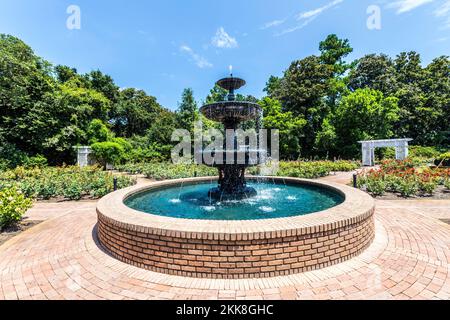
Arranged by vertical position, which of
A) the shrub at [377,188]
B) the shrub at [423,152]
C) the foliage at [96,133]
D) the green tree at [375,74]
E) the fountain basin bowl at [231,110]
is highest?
the green tree at [375,74]

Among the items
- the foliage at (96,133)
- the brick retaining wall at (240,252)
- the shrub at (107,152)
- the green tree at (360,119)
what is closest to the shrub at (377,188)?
the brick retaining wall at (240,252)

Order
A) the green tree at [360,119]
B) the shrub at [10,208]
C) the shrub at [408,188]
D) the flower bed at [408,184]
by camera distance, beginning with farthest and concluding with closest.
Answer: the green tree at [360,119], the flower bed at [408,184], the shrub at [408,188], the shrub at [10,208]

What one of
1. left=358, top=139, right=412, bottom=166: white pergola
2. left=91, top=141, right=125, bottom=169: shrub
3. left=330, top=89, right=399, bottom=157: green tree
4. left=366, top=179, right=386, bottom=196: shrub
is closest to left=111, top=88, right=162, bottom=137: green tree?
left=91, top=141, right=125, bottom=169: shrub

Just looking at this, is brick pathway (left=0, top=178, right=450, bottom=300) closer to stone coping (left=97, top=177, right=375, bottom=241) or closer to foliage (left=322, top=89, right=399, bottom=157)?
stone coping (left=97, top=177, right=375, bottom=241)

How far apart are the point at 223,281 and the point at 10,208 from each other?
6.41 meters

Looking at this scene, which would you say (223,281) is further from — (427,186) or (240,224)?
(427,186)

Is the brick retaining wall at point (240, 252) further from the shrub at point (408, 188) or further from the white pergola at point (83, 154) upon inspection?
the white pergola at point (83, 154)

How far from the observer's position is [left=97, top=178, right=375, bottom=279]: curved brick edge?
128 inches

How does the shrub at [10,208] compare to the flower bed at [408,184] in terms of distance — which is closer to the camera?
the shrub at [10,208]

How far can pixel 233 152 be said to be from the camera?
22.9ft

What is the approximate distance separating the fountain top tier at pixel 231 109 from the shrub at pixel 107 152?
19392 mm

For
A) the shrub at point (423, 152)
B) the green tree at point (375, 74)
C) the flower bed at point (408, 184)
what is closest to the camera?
the flower bed at point (408, 184)

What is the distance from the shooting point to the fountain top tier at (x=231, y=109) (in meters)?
7.01
